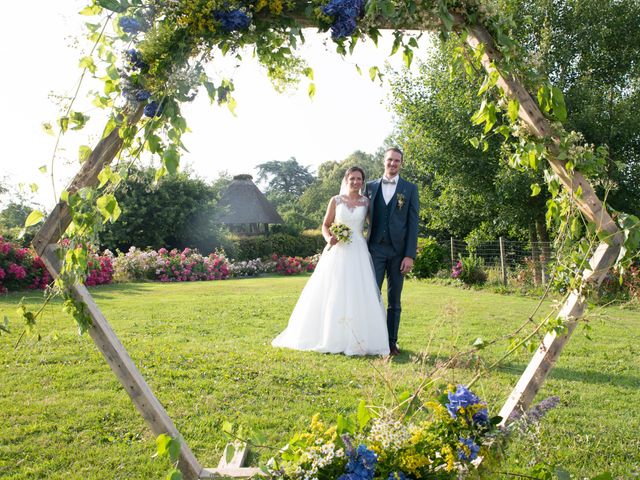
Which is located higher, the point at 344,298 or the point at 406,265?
the point at 406,265

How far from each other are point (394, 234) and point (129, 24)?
13.4 ft

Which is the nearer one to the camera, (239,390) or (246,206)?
(239,390)

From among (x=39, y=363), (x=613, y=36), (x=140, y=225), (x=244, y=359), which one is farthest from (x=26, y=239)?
(x=613, y=36)

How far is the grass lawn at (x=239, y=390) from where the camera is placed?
3189mm

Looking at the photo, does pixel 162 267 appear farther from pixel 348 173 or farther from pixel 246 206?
pixel 246 206

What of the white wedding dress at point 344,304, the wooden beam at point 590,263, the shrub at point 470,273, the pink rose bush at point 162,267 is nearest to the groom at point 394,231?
the white wedding dress at point 344,304

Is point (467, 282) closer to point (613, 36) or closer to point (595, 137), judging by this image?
point (595, 137)

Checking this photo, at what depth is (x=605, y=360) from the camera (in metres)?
5.82

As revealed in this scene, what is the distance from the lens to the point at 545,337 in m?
2.92

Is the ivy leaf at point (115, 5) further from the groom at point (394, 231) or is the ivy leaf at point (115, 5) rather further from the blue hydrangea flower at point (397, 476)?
the groom at point (394, 231)

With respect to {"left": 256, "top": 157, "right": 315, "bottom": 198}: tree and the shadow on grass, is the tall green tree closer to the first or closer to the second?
the shadow on grass

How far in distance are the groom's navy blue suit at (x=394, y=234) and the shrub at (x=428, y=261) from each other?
34.2 ft

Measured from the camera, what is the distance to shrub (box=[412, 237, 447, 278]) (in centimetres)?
1628

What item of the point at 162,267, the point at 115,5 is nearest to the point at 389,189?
the point at 115,5
